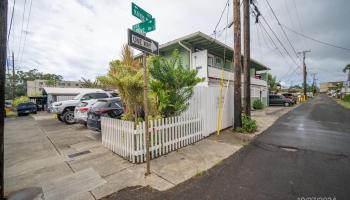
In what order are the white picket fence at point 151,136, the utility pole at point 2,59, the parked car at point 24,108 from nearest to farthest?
the utility pole at point 2,59, the white picket fence at point 151,136, the parked car at point 24,108

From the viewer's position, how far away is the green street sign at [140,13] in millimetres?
2999

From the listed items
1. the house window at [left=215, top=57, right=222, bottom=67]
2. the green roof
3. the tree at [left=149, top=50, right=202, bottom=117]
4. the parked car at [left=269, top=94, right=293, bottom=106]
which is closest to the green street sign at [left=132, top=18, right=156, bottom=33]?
the tree at [left=149, top=50, right=202, bottom=117]

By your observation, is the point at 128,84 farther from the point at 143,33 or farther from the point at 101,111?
the point at 101,111

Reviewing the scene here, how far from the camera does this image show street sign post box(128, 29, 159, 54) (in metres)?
2.96

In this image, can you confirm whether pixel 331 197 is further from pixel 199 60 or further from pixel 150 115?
pixel 199 60

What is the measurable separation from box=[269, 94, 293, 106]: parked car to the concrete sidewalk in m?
21.7

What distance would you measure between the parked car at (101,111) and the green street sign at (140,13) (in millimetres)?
4406

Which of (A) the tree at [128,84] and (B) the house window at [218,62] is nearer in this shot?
(A) the tree at [128,84]

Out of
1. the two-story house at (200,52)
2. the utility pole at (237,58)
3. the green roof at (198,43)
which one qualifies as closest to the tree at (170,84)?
the utility pole at (237,58)

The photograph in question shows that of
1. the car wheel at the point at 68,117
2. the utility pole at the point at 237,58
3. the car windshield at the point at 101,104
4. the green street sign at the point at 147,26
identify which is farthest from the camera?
the car wheel at the point at 68,117

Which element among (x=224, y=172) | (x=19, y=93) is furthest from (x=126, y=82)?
(x=19, y=93)

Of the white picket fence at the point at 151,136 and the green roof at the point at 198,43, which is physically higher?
the green roof at the point at 198,43

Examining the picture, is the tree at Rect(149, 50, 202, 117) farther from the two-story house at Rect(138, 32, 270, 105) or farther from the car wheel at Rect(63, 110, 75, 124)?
the car wheel at Rect(63, 110, 75, 124)

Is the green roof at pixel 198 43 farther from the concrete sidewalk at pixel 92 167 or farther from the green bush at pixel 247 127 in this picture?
the concrete sidewalk at pixel 92 167
